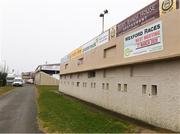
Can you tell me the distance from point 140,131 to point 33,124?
199 inches

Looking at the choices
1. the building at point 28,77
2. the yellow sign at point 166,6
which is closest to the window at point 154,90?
the yellow sign at point 166,6

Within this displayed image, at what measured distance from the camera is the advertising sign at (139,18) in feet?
49.1

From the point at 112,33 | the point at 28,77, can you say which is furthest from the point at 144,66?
the point at 28,77

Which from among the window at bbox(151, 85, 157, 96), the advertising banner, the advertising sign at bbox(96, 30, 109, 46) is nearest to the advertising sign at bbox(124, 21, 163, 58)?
the window at bbox(151, 85, 157, 96)

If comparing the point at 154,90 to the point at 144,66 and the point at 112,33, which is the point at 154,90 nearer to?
the point at 144,66

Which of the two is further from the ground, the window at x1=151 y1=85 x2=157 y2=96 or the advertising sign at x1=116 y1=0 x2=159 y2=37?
the advertising sign at x1=116 y1=0 x2=159 y2=37

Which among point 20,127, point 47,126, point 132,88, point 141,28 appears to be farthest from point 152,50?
point 20,127

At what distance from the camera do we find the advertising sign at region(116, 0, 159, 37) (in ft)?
49.1

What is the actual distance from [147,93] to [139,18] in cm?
405

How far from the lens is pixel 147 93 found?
15438 mm

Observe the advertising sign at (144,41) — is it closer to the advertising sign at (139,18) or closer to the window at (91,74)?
the advertising sign at (139,18)

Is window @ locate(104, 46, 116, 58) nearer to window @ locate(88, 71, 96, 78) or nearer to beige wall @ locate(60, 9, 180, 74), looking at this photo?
beige wall @ locate(60, 9, 180, 74)

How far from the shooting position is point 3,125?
48.2ft

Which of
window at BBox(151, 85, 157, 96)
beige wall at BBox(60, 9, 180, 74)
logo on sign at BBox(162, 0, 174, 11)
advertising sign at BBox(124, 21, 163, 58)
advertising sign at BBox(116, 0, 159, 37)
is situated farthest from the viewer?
advertising sign at BBox(116, 0, 159, 37)
